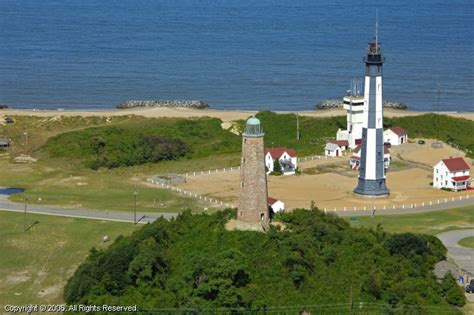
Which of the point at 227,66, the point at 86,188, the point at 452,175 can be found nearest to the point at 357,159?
the point at 452,175

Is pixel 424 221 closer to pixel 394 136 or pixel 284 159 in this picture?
pixel 284 159

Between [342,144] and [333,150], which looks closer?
[333,150]

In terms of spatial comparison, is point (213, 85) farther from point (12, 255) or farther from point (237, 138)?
point (12, 255)

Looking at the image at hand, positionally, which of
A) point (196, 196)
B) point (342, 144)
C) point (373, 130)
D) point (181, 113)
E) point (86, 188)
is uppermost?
point (373, 130)

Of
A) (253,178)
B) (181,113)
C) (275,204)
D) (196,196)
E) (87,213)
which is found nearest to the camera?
(253,178)

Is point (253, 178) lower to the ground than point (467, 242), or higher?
higher

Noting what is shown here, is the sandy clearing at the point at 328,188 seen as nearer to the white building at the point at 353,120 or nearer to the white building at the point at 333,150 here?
the white building at the point at 333,150

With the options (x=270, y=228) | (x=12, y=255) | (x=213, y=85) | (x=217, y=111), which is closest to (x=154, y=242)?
(x=270, y=228)

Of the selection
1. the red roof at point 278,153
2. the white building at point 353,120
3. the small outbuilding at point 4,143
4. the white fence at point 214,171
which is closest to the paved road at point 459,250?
the red roof at point 278,153

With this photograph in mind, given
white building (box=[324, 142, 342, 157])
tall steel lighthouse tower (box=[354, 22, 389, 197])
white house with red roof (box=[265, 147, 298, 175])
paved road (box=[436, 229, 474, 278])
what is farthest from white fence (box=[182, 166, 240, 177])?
paved road (box=[436, 229, 474, 278])
